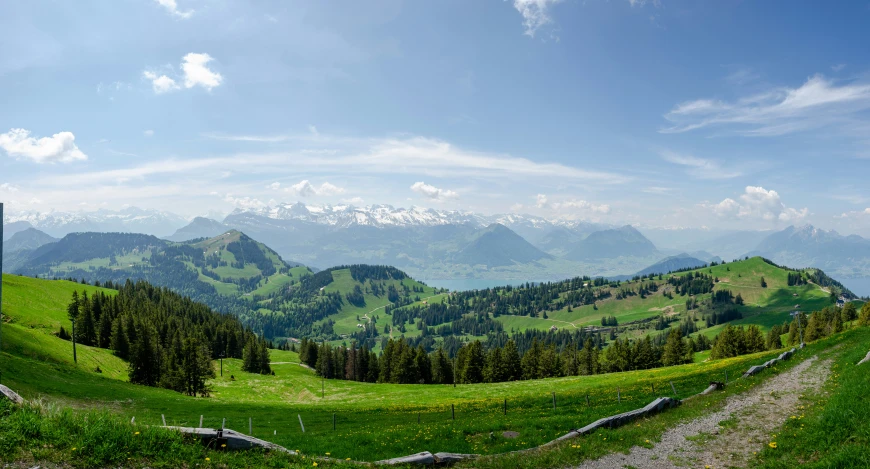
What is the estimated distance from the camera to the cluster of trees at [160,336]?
8812 cm

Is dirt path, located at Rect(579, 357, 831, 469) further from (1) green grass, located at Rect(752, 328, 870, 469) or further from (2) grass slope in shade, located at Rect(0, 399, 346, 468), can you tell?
(2) grass slope in shade, located at Rect(0, 399, 346, 468)

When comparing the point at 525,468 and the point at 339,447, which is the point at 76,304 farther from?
the point at 525,468

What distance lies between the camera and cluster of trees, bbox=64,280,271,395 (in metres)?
88.1

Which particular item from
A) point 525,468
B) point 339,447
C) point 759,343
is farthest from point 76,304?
point 759,343

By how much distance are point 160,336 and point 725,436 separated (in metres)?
128

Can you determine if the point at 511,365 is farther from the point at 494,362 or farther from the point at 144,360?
the point at 144,360

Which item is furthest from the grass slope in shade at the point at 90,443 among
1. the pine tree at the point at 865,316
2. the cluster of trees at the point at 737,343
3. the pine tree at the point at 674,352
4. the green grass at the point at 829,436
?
the pine tree at the point at 865,316

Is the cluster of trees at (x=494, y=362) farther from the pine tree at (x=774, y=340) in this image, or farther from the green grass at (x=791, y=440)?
the green grass at (x=791, y=440)

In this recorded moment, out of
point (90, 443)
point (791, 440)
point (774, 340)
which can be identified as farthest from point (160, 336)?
point (774, 340)

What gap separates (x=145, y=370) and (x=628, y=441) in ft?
322

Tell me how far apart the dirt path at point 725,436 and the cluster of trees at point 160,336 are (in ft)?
292

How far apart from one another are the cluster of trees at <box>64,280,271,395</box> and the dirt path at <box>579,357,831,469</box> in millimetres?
89093

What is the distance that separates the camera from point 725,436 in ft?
80.1

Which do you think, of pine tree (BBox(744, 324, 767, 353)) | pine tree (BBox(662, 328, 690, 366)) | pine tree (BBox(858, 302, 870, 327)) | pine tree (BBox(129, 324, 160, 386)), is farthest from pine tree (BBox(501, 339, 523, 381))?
pine tree (BBox(858, 302, 870, 327))
